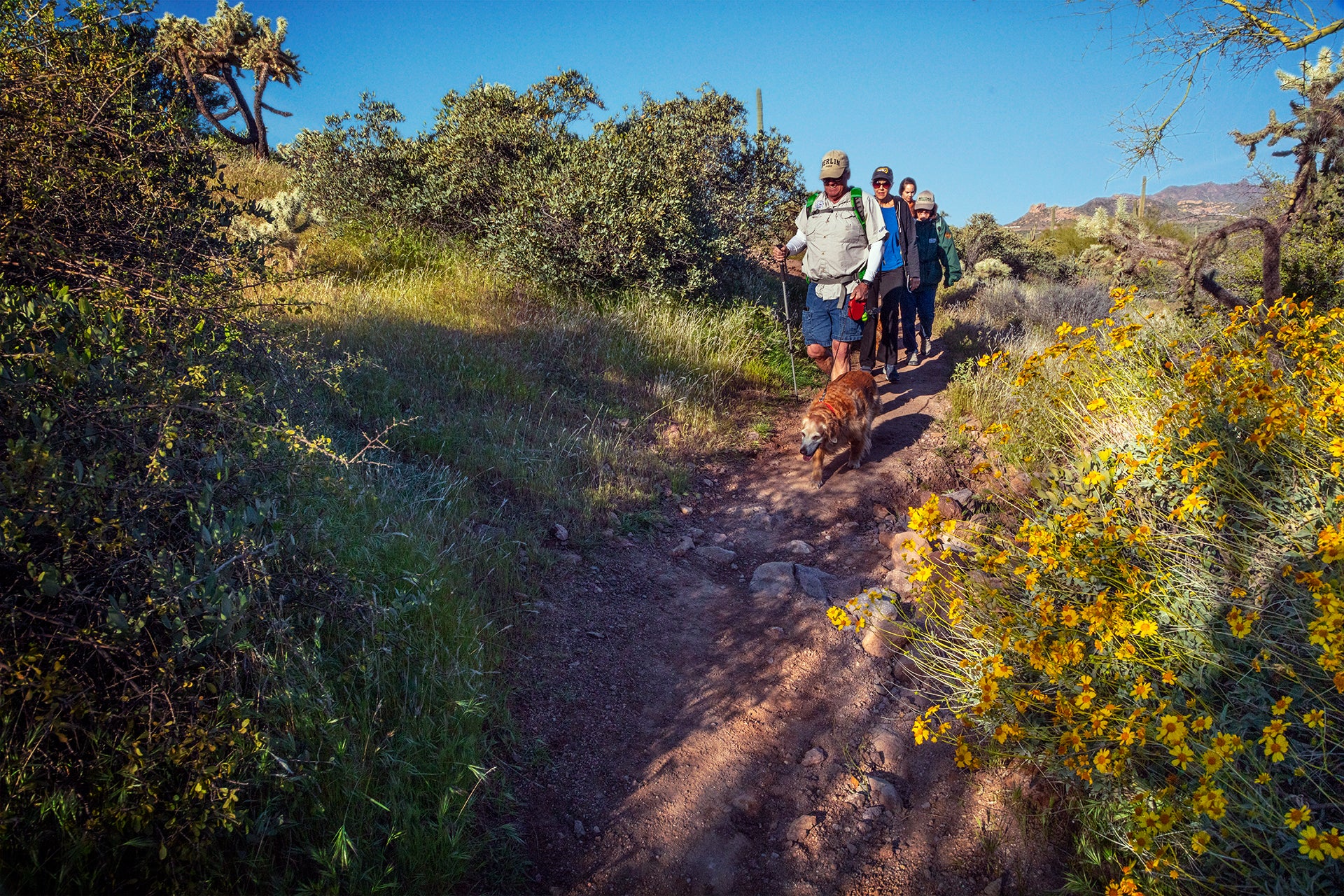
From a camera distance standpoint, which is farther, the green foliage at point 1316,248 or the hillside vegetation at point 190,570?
the green foliage at point 1316,248

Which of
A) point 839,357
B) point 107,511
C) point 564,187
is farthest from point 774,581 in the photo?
point 564,187

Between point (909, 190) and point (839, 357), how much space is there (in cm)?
319

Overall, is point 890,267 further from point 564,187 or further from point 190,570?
point 190,570

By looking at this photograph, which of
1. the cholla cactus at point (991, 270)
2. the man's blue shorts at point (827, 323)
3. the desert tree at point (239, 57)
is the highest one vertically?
the desert tree at point (239, 57)

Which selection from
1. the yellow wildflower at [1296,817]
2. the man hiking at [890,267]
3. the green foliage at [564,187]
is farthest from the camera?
the green foliage at [564,187]

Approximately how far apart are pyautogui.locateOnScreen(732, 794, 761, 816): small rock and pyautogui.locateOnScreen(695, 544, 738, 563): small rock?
2.03 metres

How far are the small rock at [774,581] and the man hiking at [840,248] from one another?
274 centimetres

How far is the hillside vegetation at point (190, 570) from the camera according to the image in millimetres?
2006

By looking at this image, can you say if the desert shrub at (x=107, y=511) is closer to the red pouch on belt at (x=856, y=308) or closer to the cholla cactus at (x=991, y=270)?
the red pouch on belt at (x=856, y=308)

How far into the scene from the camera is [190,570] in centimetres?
228

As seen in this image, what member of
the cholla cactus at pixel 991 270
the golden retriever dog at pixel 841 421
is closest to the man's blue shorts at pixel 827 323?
the golden retriever dog at pixel 841 421

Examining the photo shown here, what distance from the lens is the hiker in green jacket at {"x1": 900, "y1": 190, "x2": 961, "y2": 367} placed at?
8.31 meters

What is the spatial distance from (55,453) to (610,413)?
14.7 feet

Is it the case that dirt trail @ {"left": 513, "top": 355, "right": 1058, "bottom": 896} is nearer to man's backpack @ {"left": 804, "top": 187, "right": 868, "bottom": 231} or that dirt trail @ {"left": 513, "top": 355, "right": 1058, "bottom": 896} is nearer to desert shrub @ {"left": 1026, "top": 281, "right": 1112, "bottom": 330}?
man's backpack @ {"left": 804, "top": 187, "right": 868, "bottom": 231}
